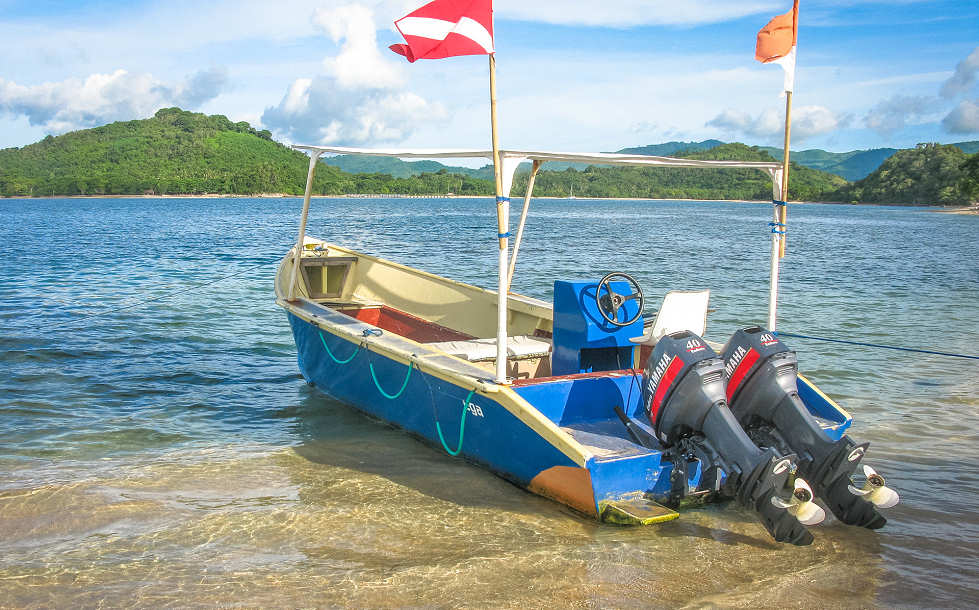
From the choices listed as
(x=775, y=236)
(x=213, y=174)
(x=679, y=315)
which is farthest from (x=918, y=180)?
(x=679, y=315)

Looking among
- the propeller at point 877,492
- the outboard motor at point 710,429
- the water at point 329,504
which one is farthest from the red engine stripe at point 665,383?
the propeller at point 877,492

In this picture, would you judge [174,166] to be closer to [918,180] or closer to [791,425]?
[918,180]

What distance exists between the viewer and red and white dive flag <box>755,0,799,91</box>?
601cm

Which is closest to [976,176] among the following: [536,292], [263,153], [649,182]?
[649,182]

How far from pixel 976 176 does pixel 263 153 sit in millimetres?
128548

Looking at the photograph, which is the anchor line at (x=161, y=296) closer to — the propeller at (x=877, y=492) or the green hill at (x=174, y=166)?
the propeller at (x=877, y=492)

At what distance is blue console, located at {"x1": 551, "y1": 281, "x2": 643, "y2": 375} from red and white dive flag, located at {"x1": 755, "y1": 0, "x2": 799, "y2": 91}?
209cm

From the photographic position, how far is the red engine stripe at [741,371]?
5422mm

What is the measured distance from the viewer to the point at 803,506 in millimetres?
4570

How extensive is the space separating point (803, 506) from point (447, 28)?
3.70 metres

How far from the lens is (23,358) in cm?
1052

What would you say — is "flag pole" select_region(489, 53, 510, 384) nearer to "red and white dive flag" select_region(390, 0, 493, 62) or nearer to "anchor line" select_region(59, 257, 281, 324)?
"red and white dive flag" select_region(390, 0, 493, 62)

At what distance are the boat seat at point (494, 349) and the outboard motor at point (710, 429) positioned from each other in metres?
1.70

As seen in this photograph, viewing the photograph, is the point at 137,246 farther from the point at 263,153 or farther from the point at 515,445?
the point at 263,153
